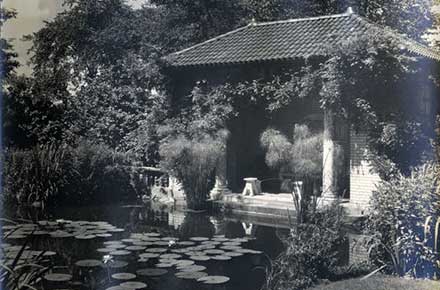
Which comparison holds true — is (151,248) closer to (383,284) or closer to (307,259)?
(307,259)

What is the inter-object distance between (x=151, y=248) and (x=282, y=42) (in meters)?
9.16

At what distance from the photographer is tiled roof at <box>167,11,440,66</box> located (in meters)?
14.8

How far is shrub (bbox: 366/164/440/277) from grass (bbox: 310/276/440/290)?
0.38m

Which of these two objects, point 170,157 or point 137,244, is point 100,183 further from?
point 137,244

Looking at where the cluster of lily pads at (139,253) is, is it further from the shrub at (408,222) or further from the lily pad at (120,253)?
the shrub at (408,222)

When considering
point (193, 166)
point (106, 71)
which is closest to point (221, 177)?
point (193, 166)

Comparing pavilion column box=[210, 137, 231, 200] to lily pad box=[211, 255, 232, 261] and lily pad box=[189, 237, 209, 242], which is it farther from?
lily pad box=[211, 255, 232, 261]

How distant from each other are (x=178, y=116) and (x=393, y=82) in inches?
254

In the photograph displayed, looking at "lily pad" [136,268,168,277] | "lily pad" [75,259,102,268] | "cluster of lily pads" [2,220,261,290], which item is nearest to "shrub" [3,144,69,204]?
"cluster of lily pads" [2,220,261,290]

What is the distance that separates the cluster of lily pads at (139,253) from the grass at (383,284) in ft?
5.13

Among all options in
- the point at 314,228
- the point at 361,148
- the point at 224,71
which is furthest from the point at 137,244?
the point at 224,71

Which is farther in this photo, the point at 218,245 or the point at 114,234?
the point at 114,234

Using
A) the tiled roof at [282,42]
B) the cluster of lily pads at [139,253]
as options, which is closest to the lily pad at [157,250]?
the cluster of lily pads at [139,253]

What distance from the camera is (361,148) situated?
45.2 feet
